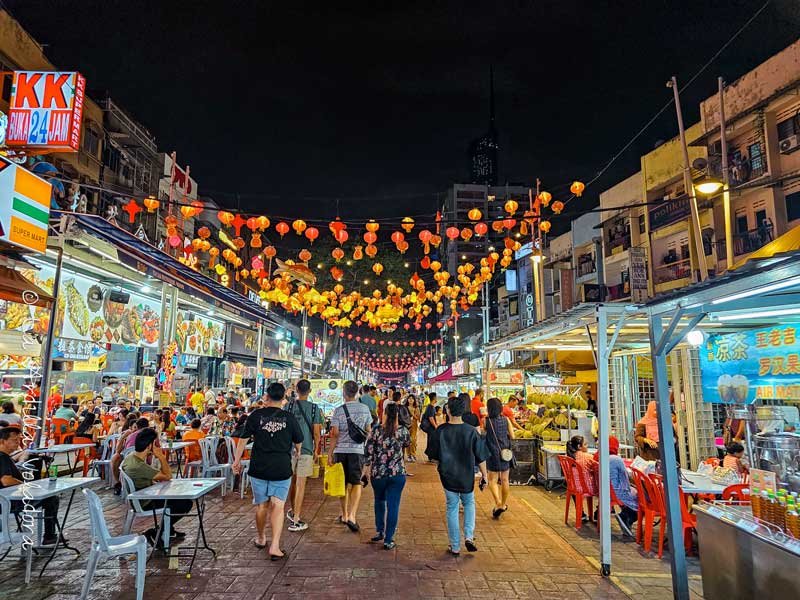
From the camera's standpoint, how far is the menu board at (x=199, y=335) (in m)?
18.4

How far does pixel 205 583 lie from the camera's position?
5195 millimetres

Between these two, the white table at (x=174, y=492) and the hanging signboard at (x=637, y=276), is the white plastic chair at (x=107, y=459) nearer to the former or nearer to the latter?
the white table at (x=174, y=492)

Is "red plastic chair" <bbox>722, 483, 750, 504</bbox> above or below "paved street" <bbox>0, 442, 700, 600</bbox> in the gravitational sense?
above

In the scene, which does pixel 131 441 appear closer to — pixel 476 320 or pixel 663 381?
pixel 663 381

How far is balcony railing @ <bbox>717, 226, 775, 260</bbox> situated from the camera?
1712 cm

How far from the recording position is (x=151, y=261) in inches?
416

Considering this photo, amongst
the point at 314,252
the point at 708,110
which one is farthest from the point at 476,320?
the point at 708,110

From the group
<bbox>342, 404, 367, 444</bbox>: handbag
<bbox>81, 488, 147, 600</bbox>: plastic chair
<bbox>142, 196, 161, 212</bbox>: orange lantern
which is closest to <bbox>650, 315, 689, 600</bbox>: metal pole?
<bbox>342, 404, 367, 444</bbox>: handbag

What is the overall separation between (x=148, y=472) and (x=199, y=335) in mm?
15487

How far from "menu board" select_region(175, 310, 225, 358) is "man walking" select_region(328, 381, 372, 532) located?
41.3 ft

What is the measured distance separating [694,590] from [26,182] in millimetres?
10142

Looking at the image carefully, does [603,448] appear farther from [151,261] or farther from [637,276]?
[637,276]

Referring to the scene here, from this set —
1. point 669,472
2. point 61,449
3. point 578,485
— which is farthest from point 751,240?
point 61,449

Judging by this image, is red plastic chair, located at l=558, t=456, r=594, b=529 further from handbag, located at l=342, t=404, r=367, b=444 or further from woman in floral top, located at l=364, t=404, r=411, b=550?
handbag, located at l=342, t=404, r=367, b=444
